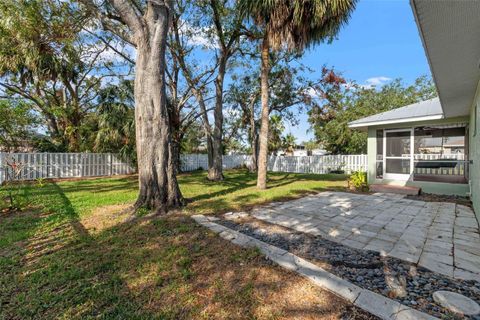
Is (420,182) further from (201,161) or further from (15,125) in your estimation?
(15,125)

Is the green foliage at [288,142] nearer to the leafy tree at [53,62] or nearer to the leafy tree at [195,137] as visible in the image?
the leafy tree at [195,137]

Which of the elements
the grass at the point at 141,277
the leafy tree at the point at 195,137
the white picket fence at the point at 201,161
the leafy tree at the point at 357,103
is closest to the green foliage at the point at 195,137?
the leafy tree at the point at 195,137

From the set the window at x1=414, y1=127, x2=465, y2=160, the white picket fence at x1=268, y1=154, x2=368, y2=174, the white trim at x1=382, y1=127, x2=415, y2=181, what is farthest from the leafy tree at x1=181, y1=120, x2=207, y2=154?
the window at x1=414, y1=127, x2=465, y2=160

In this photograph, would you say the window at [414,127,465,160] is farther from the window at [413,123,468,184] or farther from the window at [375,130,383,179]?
the window at [375,130,383,179]

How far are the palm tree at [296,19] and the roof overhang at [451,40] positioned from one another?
3.57 m

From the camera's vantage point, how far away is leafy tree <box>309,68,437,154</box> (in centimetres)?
1647

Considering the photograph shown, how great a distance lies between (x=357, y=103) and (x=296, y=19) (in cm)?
1371

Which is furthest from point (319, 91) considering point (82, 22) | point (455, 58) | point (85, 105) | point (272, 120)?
point (85, 105)

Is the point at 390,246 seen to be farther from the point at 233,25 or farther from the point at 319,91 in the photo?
the point at 319,91

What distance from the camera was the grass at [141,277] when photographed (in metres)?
1.81

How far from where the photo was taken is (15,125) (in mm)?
12344

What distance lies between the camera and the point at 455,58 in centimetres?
333

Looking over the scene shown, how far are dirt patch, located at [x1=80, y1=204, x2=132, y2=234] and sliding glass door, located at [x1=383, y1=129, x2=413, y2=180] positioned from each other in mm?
8918

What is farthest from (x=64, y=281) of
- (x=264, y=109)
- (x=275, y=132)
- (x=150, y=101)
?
(x=275, y=132)
